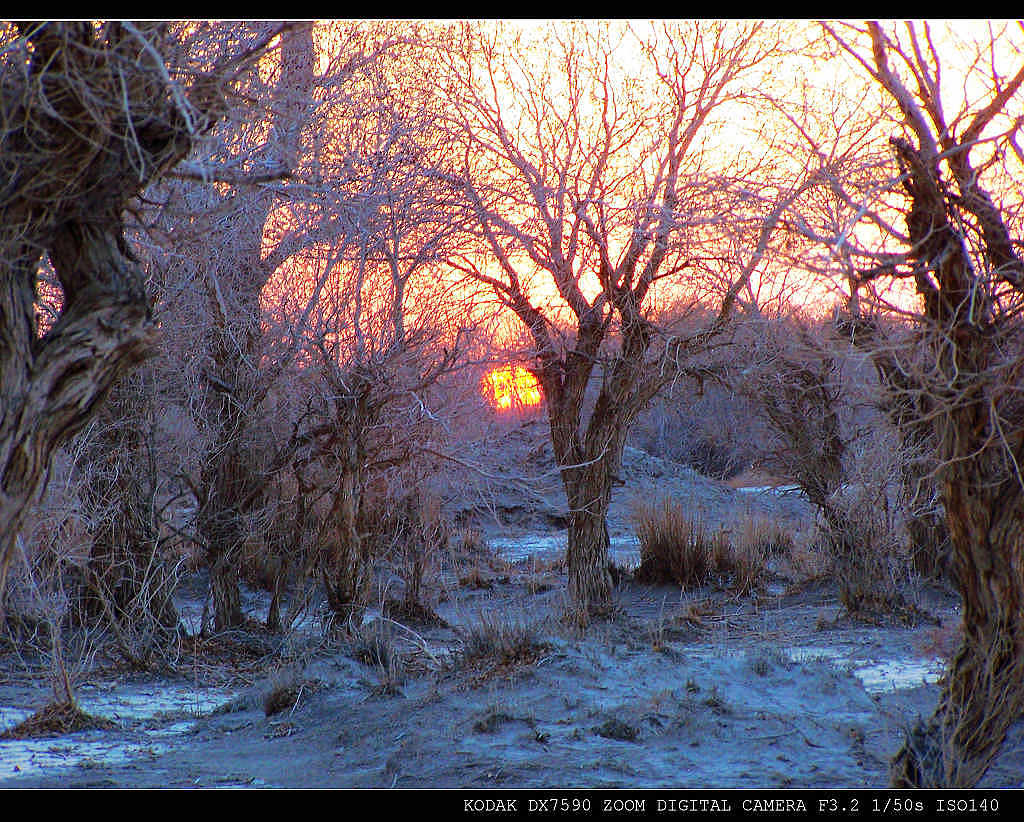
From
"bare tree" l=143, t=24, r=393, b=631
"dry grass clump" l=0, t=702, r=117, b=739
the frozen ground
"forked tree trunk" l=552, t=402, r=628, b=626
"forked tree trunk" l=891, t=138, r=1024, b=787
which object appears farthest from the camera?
"forked tree trunk" l=552, t=402, r=628, b=626

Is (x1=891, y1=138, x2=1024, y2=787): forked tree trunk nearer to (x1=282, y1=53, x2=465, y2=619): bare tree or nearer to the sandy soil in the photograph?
the sandy soil

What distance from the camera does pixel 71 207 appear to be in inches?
165

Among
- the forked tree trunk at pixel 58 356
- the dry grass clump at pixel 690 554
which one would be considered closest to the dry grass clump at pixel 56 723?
the forked tree trunk at pixel 58 356

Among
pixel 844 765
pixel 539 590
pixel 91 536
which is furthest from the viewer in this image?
pixel 539 590

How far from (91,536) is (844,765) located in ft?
22.7

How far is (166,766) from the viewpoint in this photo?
20.4ft

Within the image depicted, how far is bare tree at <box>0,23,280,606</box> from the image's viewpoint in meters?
3.93

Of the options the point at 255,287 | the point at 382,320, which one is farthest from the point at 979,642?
the point at 255,287

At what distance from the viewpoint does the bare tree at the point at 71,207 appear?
12.9 ft

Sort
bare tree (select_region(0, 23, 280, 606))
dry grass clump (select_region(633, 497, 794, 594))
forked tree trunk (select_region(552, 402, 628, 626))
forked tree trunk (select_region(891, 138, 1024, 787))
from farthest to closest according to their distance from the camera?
dry grass clump (select_region(633, 497, 794, 594)) < forked tree trunk (select_region(552, 402, 628, 626)) < forked tree trunk (select_region(891, 138, 1024, 787)) < bare tree (select_region(0, 23, 280, 606))

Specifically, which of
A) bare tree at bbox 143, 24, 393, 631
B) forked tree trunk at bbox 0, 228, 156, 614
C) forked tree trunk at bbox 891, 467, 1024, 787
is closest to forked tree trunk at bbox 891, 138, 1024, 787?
forked tree trunk at bbox 891, 467, 1024, 787

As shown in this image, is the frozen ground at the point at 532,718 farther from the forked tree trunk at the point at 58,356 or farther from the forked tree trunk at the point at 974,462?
the forked tree trunk at the point at 58,356
